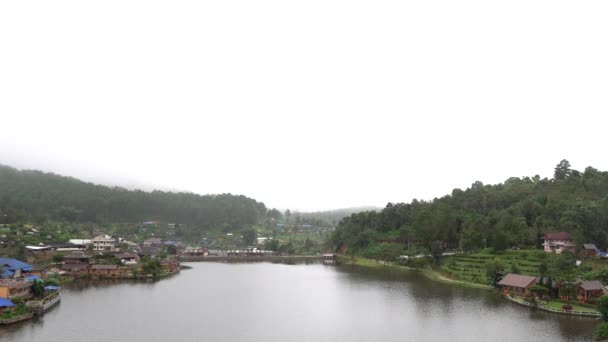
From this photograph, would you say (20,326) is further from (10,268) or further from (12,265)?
(12,265)

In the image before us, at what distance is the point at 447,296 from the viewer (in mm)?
34656

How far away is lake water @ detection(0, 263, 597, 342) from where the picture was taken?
23609 millimetres

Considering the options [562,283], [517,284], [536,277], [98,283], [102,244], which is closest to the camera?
[562,283]

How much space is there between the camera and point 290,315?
94.9ft

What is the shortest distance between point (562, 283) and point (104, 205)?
86.8 m

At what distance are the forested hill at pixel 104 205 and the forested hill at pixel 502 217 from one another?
4107 cm

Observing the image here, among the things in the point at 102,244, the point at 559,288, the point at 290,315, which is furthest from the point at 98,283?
the point at 559,288

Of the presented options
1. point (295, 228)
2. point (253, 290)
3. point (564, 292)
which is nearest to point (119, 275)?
point (253, 290)

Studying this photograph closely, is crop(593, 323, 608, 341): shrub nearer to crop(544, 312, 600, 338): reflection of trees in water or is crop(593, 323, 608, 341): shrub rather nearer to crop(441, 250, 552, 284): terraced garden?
crop(544, 312, 600, 338): reflection of trees in water

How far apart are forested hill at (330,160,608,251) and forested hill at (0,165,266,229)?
4107 centimetres

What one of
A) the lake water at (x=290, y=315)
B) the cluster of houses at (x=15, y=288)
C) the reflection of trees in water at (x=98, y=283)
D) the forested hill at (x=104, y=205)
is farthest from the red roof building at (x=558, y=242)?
the forested hill at (x=104, y=205)

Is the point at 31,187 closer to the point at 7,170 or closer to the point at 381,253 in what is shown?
the point at 7,170

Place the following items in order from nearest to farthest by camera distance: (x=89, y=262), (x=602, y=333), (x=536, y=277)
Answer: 1. (x=602, y=333)
2. (x=536, y=277)
3. (x=89, y=262)

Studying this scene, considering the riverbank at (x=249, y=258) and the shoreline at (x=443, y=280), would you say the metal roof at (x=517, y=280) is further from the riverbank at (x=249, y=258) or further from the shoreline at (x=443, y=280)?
Result: the riverbank at (x=249, y=258)
